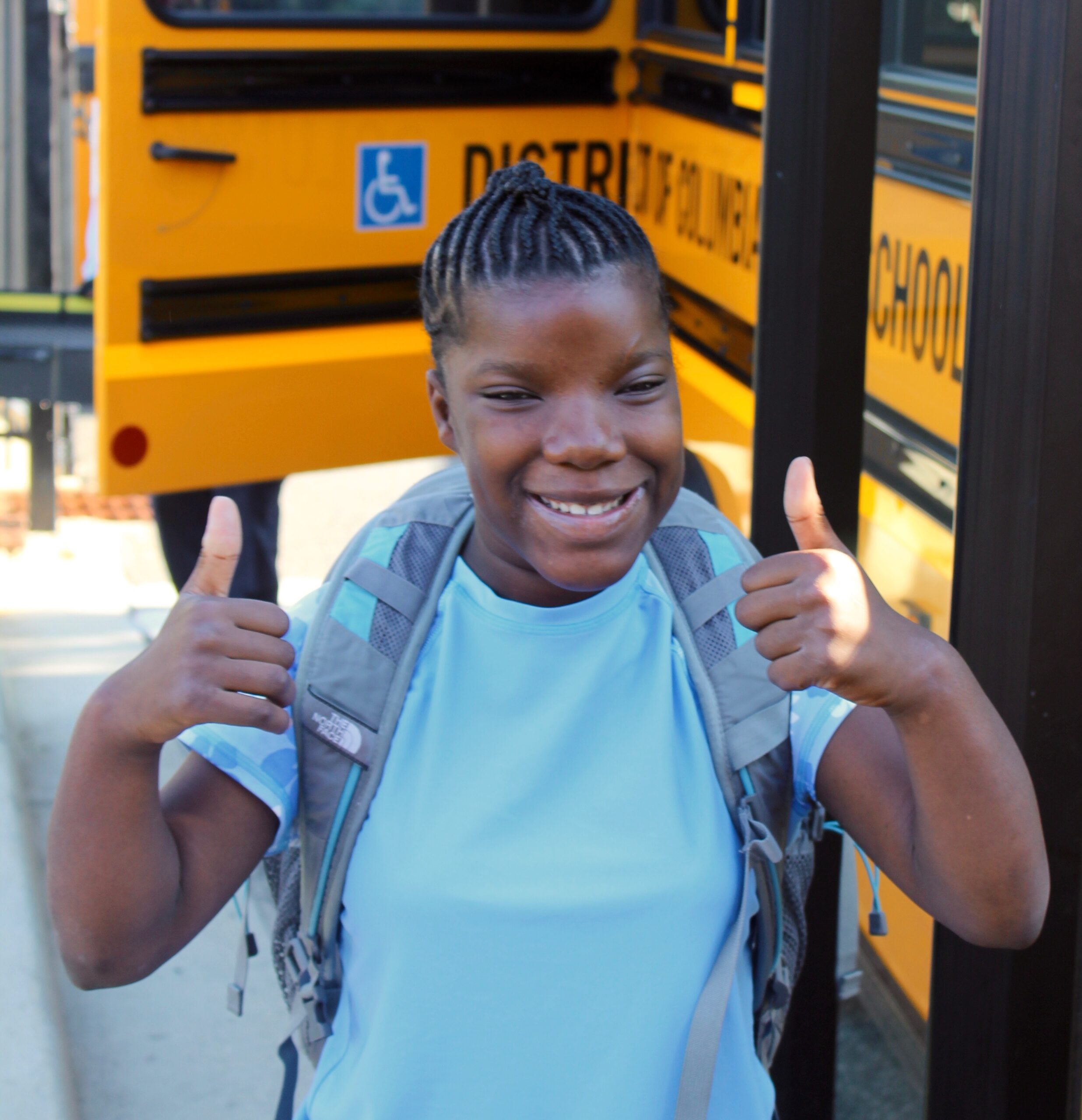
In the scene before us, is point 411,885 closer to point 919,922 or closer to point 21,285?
point 919,922

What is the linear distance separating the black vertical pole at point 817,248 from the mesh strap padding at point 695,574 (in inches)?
11.4

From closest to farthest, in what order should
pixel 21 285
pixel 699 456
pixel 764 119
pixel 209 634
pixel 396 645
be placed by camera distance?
pixel 209 634 < pixel 396 645 < pixel 764 119 < pixel 699 456 < pixel 21 285

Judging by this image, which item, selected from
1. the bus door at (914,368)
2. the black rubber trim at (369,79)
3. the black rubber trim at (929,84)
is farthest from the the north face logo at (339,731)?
the black rubber trim at (369,79)

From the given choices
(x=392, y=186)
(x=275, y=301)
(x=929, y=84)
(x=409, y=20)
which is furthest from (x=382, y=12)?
(x=929, y=84)

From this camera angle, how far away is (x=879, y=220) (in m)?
2.48

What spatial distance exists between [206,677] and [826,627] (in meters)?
0.46

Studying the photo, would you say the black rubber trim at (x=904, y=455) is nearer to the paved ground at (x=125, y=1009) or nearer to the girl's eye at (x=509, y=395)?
the paved ground at (x=125, y=1009)

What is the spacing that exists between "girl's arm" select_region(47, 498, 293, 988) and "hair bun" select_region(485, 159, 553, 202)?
368 millimetres

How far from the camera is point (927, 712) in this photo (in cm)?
109

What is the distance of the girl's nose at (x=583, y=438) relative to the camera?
1194 millimetres

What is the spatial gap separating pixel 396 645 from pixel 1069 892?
0.58 metres

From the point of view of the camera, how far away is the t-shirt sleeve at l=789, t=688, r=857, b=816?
4.00 ft

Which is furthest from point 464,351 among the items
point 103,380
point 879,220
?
point 103,380

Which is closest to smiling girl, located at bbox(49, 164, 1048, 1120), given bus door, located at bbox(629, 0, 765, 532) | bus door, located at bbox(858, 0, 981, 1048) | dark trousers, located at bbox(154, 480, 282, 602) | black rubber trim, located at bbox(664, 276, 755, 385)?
bus door, located at bbox(858, 0, 981, 1048)
